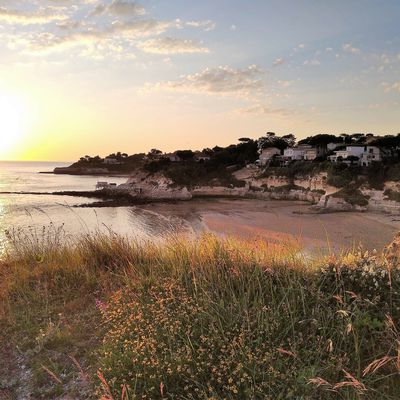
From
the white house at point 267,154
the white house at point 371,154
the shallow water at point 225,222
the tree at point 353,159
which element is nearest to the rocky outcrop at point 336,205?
the shallow water at point 225,222

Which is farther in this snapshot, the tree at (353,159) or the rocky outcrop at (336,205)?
the tree at (353,159)

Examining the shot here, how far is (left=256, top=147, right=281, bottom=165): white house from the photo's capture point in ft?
244

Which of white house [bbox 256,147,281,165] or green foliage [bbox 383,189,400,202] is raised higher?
white house [bbox 256,147,281,165]

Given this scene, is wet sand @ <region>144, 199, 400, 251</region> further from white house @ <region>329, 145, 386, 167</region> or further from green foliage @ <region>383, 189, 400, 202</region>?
white house @ <region>329, 145, 386, 167</region>

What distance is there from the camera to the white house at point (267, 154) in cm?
7444

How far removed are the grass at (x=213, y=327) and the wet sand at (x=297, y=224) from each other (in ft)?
52.3

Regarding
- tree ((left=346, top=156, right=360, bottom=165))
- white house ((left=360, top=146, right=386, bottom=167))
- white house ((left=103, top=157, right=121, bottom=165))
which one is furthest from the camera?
white house ((left=103, top=157, right=121, bottom=165))

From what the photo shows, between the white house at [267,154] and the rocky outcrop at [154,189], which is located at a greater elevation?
the white house at [267,154]

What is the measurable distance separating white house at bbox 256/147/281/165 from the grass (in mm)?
67679

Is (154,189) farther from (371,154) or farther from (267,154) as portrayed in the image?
(371,154)

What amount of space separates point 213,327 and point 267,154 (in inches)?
3012

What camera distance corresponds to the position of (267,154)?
78.2 meters

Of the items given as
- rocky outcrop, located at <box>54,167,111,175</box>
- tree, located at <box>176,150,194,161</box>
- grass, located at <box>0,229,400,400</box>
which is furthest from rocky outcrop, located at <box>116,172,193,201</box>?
rocky outcrop, located at <box>54,167,111,175</box>

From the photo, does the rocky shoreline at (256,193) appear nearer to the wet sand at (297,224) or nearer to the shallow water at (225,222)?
the wet sand at (297,224)
